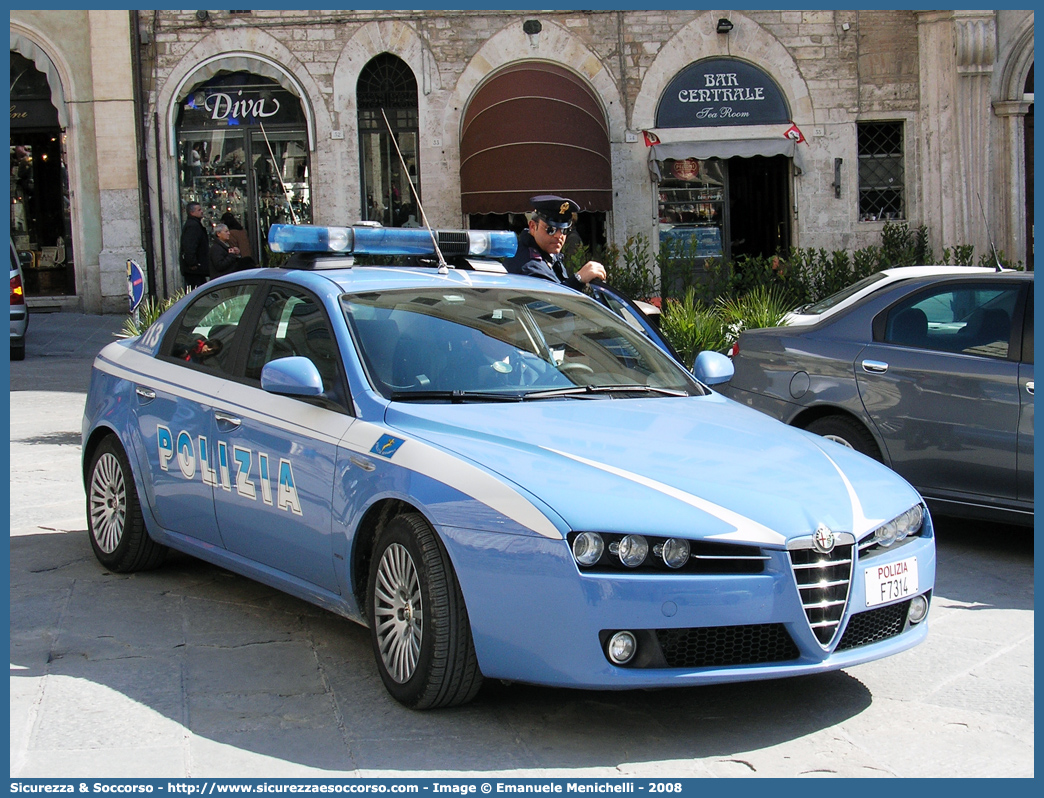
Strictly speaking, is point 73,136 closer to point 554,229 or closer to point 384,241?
point 554,229

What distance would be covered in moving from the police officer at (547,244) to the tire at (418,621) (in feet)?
9.30

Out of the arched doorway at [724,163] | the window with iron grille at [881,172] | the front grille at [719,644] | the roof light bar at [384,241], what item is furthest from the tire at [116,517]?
the window with iron grille at [881,172]

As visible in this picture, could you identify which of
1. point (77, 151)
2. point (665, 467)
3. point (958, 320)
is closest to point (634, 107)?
point (77, 151)

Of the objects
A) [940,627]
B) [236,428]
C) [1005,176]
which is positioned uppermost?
A: [1005,176]

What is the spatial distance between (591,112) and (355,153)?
12.9 ft

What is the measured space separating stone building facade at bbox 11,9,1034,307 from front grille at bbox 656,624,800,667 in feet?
53.9

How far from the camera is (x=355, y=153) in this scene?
20.4 meters

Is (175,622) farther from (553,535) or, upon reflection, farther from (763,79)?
(763,79)

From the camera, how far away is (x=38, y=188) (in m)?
20.8

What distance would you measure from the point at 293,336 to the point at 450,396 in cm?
89

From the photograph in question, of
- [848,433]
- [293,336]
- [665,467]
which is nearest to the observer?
[665,467]

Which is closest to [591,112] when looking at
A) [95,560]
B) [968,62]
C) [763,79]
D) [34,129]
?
[763,79]

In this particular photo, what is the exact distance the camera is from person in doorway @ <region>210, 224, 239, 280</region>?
1645 cm
